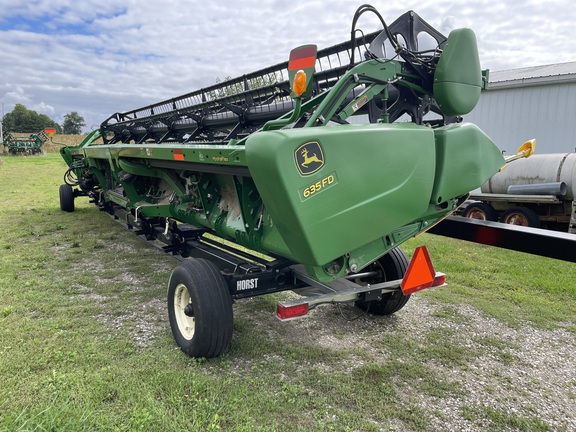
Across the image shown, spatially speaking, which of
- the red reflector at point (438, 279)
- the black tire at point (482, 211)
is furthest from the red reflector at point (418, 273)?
the black tire at point (482, 211)

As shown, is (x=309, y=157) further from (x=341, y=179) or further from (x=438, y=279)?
(x=438, y=279)

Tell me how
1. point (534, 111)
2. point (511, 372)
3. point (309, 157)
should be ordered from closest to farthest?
point (309, 157) < point (511, 372) < point (534, 111)

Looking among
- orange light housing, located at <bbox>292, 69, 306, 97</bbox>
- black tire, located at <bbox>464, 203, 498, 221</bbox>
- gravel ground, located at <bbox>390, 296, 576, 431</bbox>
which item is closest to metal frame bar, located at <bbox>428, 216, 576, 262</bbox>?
gravel ground, located at <bbox>390, 296, 576, 431</bbox>

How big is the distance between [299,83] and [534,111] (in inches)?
401

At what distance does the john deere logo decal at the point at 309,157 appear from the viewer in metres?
2.09

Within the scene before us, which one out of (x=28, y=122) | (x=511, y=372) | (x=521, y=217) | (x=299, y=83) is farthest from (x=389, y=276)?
(x=28, y=122)

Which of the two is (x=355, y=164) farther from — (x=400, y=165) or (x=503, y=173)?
(x=503, y=173)

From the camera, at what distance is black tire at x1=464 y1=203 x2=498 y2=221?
27.3 feet

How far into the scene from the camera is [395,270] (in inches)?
141

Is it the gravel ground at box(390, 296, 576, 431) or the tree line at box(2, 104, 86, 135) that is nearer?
the gravel ground at box(390, 296, 576, 431)

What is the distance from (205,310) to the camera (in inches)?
110

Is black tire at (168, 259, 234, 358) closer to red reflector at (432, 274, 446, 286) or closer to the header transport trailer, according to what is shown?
the header transport trailer

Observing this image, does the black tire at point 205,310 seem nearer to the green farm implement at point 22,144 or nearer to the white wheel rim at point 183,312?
the white wheel rim at point 183,312

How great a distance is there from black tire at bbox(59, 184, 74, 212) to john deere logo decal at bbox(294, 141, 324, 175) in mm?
8001
